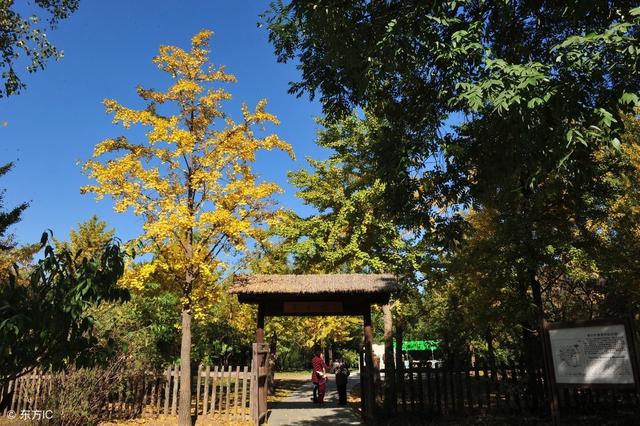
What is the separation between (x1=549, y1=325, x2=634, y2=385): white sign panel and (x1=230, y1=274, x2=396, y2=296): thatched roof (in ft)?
16.9

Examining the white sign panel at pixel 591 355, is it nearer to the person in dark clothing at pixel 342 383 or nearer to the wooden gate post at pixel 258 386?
the wooden gate post at pixel 258 386

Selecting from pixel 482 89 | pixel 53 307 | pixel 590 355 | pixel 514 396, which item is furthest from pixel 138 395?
pixel 482 89

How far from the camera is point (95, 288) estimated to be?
392 cm

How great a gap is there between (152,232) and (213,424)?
543 cm

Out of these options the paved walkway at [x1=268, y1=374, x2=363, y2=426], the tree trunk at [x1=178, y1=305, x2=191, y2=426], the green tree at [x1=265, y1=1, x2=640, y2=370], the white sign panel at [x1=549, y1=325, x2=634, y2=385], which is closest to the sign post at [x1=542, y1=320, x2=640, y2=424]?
the white sign panel at [x1=549, y1=325, x2=634, y2=385]

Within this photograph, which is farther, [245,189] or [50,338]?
[245,189]

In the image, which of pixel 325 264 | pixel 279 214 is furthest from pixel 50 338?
pixel 325 264

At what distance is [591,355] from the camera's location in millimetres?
7426

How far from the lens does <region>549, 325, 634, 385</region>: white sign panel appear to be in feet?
23.1

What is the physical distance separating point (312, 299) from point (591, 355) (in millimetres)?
7647

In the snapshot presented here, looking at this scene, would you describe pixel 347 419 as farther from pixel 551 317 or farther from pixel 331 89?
pixel 551 317

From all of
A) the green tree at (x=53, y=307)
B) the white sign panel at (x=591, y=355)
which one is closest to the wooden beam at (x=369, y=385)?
the white sign panel at (x=591, y=355)

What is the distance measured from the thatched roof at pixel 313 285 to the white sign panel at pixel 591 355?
5.15m

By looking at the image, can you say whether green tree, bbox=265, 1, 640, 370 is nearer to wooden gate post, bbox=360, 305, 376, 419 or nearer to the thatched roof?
the thatched roof
